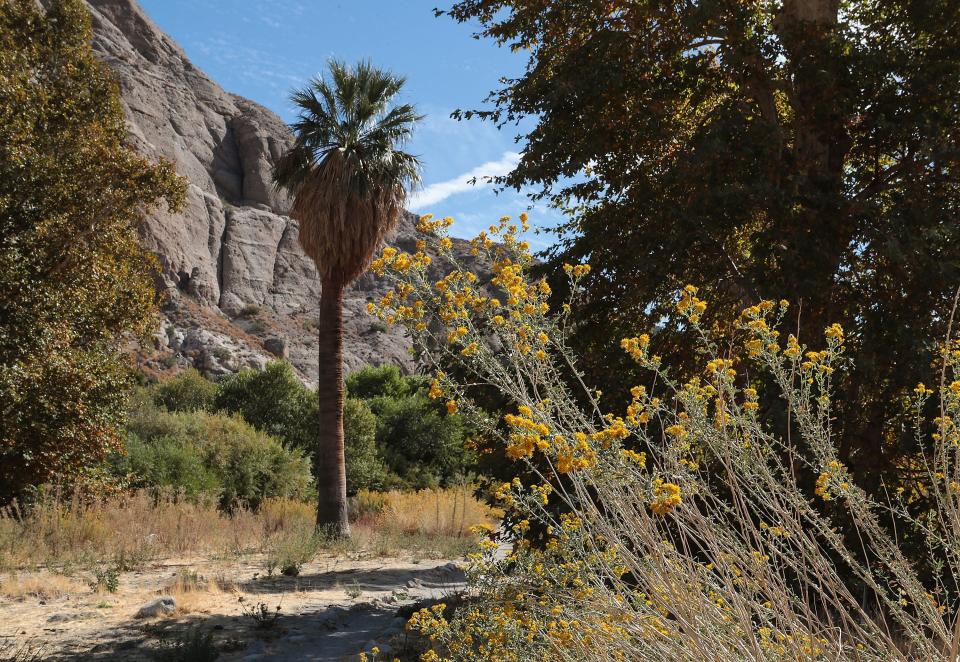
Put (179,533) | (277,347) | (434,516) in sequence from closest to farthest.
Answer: (179,533) → (434,516) → (277,347)

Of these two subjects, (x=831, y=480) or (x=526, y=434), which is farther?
(x=831, y=480)

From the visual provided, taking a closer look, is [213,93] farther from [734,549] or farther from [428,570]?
[734,549]

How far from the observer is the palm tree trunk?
14.0 m

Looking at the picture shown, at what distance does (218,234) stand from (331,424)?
54.8m

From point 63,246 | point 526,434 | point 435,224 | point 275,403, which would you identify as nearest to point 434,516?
point 63,246

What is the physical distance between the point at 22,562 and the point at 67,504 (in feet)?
9.25

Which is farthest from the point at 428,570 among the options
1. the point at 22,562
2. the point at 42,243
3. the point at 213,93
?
the point at 213,93

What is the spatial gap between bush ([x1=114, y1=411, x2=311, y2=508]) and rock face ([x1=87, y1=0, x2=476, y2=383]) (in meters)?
29.6

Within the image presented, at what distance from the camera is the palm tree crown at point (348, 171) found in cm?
1491

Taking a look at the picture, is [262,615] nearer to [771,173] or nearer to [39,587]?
[39,587]

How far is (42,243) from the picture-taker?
1178 centimetres

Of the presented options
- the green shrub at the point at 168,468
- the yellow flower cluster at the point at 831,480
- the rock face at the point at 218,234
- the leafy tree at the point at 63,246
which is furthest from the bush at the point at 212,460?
the rock face at the point at 218,234

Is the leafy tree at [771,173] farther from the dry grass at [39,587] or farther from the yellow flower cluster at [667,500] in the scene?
the dry grass at [39,587]

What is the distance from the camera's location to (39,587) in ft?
25.7
